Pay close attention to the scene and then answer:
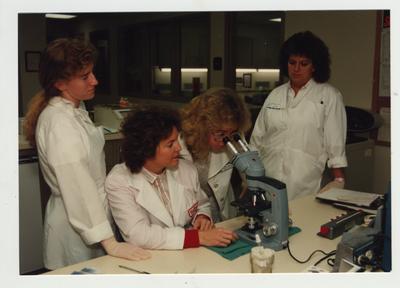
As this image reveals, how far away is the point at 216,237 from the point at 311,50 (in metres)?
1.05

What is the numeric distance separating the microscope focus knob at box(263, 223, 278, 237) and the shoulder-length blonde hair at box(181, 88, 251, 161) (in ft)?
1.52

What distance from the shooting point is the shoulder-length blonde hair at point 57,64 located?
1229 millimetres

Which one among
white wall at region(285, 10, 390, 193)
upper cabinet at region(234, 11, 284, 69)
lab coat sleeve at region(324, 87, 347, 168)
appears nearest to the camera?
lab coat sleeve at region(324, 87, 347, 168)

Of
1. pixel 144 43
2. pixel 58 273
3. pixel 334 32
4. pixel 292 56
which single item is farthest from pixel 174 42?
pixel 58 273

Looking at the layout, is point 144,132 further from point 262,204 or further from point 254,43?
point 254,43

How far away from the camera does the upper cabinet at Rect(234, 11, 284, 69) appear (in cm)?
358

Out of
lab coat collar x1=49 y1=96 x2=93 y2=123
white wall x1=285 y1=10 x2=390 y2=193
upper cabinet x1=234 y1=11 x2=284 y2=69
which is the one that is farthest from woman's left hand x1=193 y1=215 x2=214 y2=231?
upper cabinet x1=234 y1=11 x2=284 y2=69

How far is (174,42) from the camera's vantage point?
4555 millimetres

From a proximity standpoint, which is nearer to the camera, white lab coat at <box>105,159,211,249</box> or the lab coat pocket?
white lab coat at <box>105,159,211,249</box>

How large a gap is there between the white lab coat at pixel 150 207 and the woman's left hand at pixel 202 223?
3 cm

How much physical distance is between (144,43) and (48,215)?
405 centimetres

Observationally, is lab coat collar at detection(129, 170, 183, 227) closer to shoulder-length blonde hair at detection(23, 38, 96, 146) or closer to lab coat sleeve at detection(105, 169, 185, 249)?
lab coat sleeve at detection(105, 169, 185, 249)

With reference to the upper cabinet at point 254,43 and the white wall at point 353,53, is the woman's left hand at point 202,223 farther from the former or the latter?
the upper cabinet at point 254,43

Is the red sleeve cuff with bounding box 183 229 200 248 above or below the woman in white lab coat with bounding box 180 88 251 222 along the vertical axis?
below
